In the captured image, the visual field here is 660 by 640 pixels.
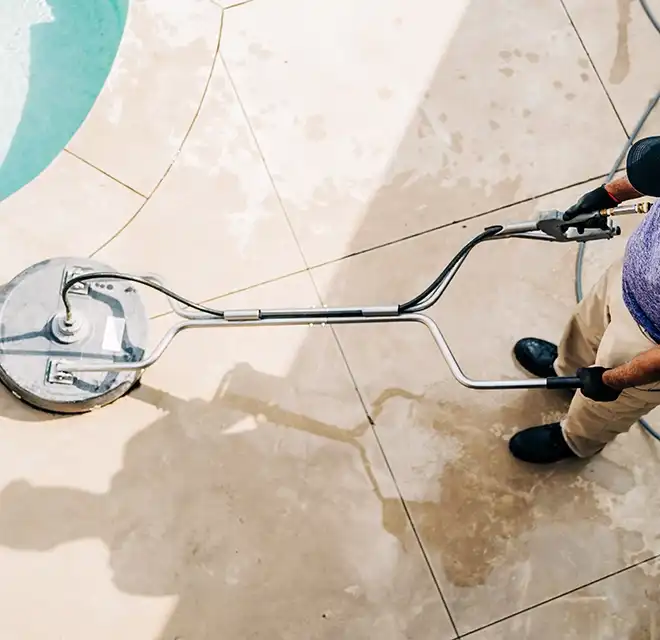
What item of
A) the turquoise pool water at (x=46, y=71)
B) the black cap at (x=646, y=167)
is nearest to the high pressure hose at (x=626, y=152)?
the black cap at (x=646, y=167)

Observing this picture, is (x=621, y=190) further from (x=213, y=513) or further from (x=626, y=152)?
(x=213, y=513)

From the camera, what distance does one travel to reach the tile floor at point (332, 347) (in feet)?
6.23

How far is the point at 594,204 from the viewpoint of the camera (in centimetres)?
147

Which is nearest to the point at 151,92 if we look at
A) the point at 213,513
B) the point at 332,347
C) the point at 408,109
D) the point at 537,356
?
the point at 408,109

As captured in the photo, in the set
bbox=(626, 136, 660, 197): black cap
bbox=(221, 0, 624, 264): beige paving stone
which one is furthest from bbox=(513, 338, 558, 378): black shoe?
bbox=(626, 136, 660, 197): black cap

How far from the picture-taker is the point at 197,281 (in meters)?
2.05

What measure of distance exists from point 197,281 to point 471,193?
73cm

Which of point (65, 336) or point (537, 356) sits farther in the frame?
point (537, 356)

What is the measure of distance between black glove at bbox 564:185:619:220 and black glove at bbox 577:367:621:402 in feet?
0.87

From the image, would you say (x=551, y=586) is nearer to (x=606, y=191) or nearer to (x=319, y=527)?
(x=319, y=527)

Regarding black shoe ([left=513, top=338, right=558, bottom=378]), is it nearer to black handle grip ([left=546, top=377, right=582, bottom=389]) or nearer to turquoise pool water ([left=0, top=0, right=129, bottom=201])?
black handle grip ([left=546, top=377, right=582, bottom=389])

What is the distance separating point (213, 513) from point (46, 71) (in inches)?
51.8

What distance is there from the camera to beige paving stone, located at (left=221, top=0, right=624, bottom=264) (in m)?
2.18

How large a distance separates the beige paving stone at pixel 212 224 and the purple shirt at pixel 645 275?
86 centimetres
